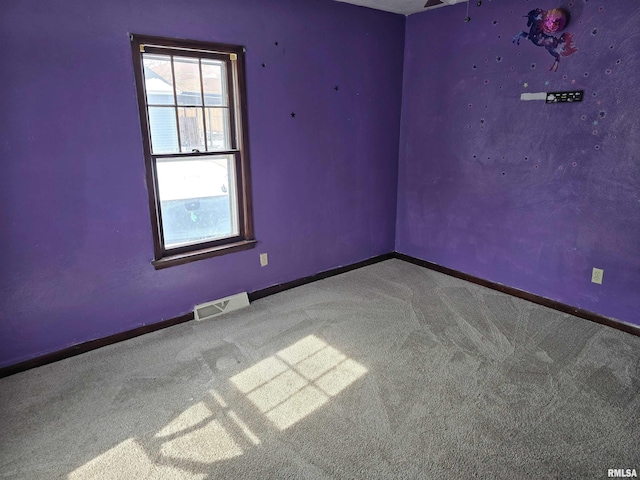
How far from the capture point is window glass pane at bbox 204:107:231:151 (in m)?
3.06

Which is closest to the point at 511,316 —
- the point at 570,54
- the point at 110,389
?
the point at 570,54

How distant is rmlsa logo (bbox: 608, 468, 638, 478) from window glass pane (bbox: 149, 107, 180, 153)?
3.03 meters

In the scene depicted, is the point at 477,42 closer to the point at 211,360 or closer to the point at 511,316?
the point at 511,316

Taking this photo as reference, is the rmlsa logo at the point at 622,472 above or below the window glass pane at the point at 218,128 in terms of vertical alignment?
below

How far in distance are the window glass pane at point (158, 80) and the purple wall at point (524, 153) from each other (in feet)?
7.86

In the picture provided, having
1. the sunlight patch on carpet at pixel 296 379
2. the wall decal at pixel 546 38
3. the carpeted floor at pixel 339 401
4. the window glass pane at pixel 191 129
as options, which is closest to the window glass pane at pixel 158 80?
the window glass pane at pixel 191 129

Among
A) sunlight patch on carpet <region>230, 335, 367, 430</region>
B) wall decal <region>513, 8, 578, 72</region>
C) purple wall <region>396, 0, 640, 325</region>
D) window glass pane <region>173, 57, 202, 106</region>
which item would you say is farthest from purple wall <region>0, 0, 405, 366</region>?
wall decal <region>513, 8, 578, 72</region>

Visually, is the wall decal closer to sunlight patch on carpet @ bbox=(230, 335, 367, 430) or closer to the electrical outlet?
the electrical outlet

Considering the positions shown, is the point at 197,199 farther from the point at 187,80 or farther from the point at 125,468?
the point at 125,468

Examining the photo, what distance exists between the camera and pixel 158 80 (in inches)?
110

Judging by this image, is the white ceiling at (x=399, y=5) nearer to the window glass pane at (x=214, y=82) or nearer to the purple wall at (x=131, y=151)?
the purple wall at (x=131, y=151)

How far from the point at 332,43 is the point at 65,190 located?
2.39 metres

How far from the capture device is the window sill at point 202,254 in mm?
2992

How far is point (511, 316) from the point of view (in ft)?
10.7
